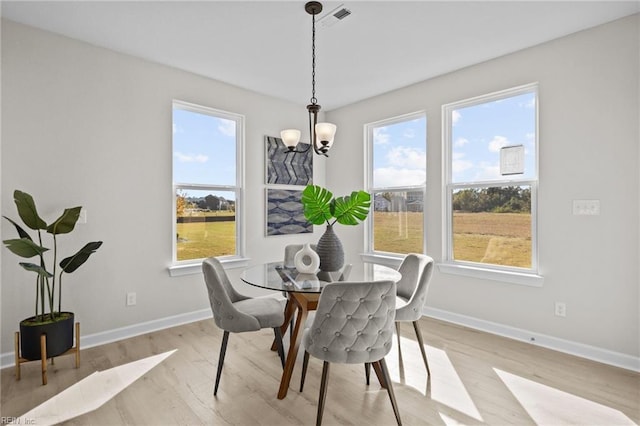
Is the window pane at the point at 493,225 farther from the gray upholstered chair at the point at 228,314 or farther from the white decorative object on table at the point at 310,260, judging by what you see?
the gray upholstered chair at the point at 228,314

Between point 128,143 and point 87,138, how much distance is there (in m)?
0.33

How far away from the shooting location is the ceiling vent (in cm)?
247

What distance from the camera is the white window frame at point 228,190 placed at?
3564 mm

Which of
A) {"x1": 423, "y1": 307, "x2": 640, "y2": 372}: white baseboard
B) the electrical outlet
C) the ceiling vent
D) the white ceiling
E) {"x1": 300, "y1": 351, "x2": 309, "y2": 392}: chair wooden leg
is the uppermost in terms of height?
the white ceiling

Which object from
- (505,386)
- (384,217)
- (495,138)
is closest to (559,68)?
(495,138)

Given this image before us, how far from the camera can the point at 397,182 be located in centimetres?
426

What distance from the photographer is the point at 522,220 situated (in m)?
3.21

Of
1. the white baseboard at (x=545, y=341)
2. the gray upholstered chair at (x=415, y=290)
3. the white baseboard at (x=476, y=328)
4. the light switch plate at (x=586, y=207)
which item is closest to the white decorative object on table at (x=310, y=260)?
the gray upholstered chair at (x=415, y=290)

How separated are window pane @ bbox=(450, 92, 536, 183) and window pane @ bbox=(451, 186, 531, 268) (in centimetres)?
16

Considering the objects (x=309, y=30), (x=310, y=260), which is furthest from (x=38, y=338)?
(x=309, y=30)

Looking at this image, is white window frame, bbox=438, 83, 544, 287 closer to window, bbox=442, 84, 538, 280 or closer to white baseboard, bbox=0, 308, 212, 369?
window, bbox=442, 84, 538, 280

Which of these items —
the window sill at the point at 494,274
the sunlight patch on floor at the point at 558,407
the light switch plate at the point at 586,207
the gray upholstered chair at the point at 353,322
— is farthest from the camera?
the window sill at the point at 494,274

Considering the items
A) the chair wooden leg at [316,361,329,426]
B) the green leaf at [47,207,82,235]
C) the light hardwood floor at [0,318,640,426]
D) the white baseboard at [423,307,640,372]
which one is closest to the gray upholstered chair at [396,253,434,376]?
the light hardwood floor at [0,318,640,426]

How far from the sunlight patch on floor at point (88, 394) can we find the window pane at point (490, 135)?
336 cm
